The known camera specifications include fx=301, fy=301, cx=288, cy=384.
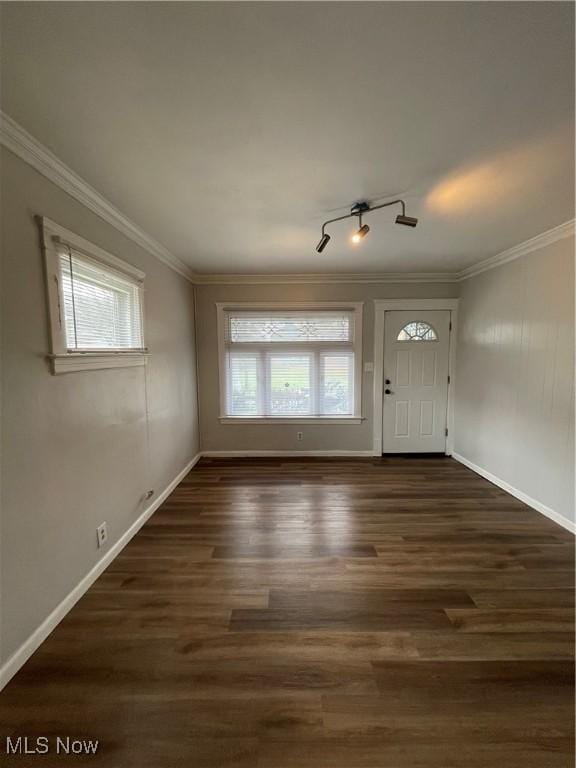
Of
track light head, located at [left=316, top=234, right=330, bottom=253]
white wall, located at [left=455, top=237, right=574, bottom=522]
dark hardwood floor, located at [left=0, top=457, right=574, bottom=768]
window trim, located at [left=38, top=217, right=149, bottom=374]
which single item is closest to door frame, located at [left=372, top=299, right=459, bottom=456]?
white wall, located at [left=455, top=237, right=574, bottom=522]

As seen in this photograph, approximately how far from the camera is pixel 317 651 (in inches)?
57.1

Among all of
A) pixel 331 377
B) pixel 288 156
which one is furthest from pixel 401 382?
pixel 288 156

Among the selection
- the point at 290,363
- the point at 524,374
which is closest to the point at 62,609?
the point at 290,363

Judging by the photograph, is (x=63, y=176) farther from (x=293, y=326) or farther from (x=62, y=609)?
(x=293, y=326)

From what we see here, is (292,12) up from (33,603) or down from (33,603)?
up

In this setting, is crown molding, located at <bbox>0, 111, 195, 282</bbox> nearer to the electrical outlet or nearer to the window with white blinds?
the window with white blinds

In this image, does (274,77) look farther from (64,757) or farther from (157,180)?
→ (64,757)

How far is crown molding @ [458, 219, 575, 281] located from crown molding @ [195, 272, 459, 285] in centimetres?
36

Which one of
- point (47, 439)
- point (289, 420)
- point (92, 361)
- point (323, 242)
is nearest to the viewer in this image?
point (47, 439)

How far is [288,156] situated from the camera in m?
1.57

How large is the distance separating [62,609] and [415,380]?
4.06 meters

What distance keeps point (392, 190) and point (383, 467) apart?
119 inches

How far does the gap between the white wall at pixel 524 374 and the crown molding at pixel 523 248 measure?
5 centimetres

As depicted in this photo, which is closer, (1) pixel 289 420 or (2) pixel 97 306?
(2) pixel 97 306
